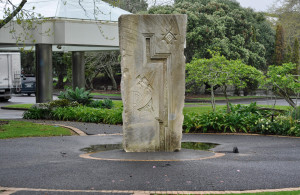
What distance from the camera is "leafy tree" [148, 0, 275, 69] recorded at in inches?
1267

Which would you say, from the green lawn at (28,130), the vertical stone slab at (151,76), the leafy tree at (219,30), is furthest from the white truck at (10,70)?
the vertical stone slab at (151,76)

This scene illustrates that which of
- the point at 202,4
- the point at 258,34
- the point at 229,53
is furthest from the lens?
the point at 258,34

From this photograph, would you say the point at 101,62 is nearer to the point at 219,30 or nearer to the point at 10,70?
the point at 219,30

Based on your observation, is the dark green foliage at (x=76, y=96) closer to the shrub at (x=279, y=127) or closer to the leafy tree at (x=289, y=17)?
the shrub at (x=279, y=127)

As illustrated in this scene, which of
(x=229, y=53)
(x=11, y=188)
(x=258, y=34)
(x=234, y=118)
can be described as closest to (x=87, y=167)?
(x=11, y=188)

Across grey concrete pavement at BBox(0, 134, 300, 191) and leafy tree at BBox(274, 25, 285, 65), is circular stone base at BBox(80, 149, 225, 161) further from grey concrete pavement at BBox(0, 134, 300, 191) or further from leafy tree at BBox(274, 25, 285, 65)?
leafy tree at BBox(274, 25, 285, 65)

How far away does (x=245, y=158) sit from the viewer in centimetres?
905

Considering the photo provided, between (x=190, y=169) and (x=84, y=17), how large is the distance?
1377cm

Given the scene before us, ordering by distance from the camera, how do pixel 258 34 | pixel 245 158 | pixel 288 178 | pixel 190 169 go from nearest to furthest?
pixel 288 178, pixel 190 169, pixel 245 158, pixel 258 34

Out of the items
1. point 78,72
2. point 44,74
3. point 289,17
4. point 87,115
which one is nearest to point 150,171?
point 87,115

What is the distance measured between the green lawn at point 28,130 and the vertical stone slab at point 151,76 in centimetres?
432

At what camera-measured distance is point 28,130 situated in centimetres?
1357

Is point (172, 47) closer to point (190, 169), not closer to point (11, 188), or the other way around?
point (190, 169)

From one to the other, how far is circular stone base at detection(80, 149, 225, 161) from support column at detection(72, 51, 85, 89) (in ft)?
51.5
